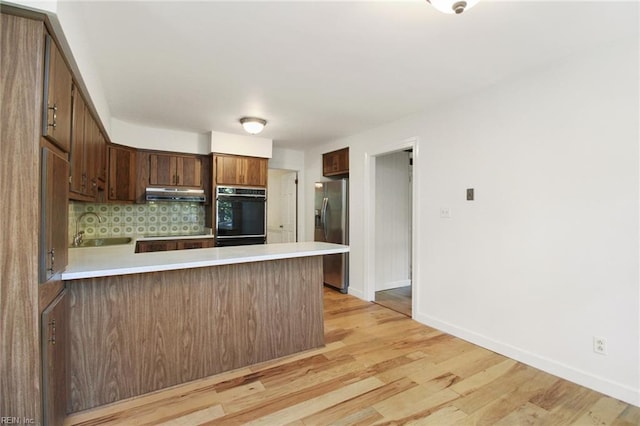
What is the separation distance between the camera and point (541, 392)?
6.85 feet

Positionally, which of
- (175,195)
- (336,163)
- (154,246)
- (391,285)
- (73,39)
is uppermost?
(73,39)

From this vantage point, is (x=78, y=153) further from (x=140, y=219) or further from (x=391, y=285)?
(x=391, y=285)

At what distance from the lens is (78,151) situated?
2.15 metres

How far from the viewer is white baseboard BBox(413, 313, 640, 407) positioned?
1.98 meters

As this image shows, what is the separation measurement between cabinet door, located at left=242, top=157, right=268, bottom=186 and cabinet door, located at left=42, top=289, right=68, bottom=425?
2982 millimetres

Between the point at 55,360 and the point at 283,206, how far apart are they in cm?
471

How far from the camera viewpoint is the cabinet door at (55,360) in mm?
1317

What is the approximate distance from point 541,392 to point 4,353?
2998 millimetres

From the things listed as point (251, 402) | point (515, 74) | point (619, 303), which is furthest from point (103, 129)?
point (619, 303)

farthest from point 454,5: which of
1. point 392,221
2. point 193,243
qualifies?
point 193,243

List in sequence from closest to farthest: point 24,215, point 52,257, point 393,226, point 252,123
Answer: point 24,215 < point 52,257 < point 252,123 < point 393,226

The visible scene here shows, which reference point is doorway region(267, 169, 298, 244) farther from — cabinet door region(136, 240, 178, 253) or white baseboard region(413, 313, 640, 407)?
white baseboard region(413, 313, 640, 407)

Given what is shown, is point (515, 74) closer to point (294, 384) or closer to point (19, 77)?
point (294, 384)

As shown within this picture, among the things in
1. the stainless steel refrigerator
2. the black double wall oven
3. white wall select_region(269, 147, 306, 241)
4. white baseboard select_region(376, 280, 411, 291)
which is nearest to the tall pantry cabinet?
the black double wall oven
